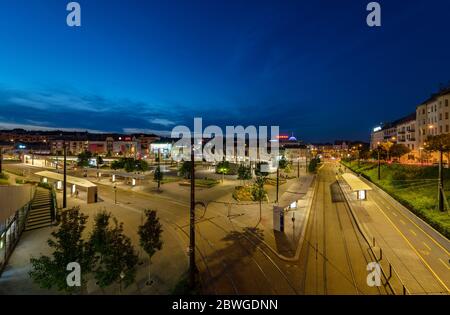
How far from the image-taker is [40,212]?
869 inches

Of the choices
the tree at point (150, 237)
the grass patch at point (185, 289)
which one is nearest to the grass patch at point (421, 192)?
the grass patch at point (185, 289)

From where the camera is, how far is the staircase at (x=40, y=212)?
2033 cm

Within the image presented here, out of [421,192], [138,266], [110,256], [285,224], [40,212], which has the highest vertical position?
[110,256]

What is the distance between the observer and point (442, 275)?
1361cm

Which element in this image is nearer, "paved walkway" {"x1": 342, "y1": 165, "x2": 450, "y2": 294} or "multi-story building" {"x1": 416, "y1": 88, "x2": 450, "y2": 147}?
"paved walkway" {"x1": 342, "y1": 165, "x2": 450, "y2": 294}

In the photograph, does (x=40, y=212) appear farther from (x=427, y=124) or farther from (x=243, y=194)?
(x=427, y=124)

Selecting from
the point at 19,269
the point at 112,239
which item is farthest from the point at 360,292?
the point at 19,269

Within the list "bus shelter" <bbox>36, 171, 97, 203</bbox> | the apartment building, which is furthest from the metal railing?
the apartment building

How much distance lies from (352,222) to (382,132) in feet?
375

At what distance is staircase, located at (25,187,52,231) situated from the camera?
20.3 metres

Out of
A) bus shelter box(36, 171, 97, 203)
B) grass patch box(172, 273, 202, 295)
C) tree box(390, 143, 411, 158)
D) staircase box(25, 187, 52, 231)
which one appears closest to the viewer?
grass patch box(172, 273, 202, 295)

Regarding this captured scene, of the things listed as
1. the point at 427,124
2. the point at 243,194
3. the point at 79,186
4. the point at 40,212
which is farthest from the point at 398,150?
the point at 40,212

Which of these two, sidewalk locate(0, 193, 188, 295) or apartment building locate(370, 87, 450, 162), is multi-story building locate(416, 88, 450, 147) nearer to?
apartment building locate(370, 87, 450, 162)
